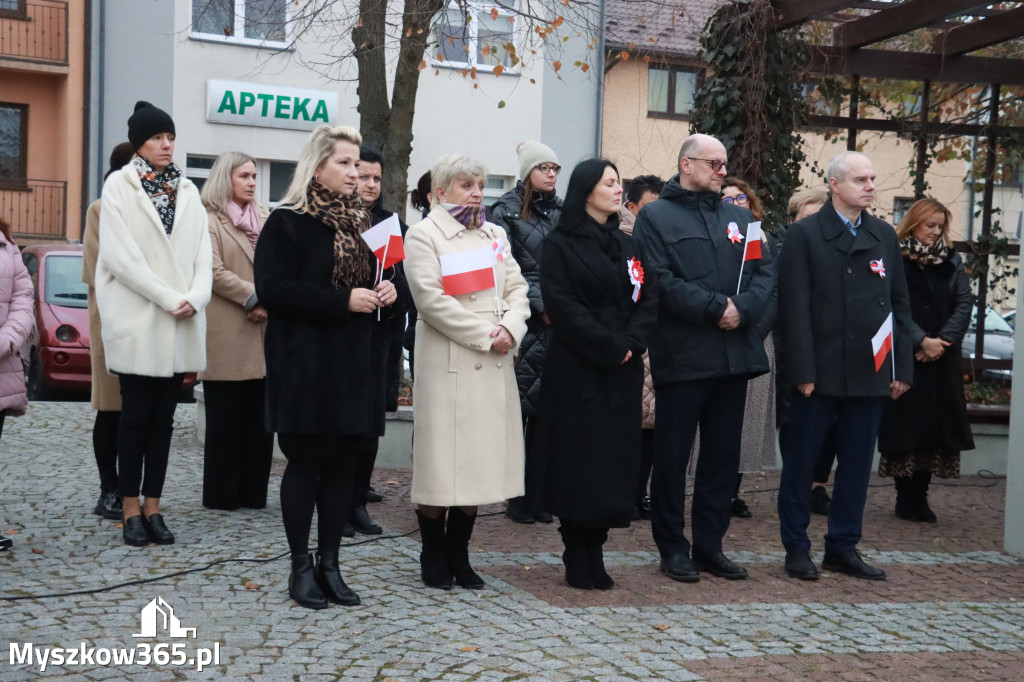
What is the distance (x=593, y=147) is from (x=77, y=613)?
20608mm

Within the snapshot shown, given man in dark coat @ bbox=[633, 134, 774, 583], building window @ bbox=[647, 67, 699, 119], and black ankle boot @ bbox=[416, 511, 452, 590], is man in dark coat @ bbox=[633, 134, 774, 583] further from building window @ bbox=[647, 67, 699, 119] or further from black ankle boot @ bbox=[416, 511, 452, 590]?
building window @ bbox=[647, 67, 699, 119]

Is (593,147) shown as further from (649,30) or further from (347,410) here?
(347,410)

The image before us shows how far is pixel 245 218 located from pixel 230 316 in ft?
1.88

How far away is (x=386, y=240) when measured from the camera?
5.34 m

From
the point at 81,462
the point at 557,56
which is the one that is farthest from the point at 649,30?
the point at 81,462

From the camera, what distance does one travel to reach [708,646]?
4.94 m

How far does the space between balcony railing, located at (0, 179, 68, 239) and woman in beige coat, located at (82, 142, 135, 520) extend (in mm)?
16872

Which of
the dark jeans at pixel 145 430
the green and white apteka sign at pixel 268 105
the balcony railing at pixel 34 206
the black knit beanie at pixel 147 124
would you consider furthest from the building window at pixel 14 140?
the dark jeans at pixel 145 430

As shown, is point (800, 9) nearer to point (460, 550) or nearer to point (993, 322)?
point (993, 322)

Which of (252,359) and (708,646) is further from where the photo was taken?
(252,359)

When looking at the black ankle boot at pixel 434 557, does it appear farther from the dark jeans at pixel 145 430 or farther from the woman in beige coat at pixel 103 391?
the woman in beige coat at pixel 103 391

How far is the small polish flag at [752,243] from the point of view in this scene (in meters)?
6.24

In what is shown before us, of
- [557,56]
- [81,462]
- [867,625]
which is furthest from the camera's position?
[557,56]

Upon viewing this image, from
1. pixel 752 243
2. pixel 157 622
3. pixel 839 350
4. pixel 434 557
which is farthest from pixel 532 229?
pixel 157 622
